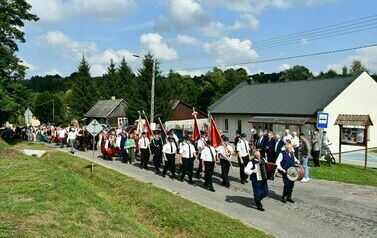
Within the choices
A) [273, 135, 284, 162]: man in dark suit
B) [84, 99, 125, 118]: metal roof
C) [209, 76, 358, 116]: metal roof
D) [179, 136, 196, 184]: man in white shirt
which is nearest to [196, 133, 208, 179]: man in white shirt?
[179, 136, 196, 184]: man in white shirt

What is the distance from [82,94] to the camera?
240ft

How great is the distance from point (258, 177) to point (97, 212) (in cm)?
480

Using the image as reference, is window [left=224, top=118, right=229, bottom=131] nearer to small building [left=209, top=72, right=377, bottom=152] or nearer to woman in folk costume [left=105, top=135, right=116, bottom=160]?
small building [left=209, top=72, right=377, bottom=152]

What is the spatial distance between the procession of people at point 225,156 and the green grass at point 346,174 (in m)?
1.03

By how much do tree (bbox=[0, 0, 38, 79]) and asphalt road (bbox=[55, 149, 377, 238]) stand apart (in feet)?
68.8

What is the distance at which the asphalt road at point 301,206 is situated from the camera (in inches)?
481

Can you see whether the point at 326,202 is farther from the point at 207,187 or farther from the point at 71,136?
the point at 71,136

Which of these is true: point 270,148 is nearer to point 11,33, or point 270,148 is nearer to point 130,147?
point 130,147

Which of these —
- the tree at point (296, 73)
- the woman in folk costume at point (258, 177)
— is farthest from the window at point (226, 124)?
the tree at point (296, 73)

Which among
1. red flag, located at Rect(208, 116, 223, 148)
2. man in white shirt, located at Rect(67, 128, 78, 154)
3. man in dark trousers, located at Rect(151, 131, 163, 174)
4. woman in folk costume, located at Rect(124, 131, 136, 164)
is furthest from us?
man in white shirt, located at Rect(67, 128, 78, 154)

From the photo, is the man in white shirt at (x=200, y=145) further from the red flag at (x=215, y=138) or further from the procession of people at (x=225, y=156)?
the red flag at (x=215, y=138)

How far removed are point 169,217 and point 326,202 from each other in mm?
5466

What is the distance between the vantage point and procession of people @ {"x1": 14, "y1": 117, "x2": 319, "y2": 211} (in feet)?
48.0

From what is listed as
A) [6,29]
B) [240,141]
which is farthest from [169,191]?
[6,29]
